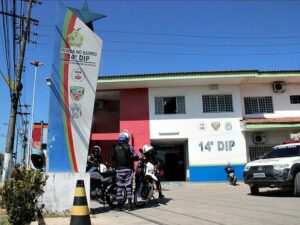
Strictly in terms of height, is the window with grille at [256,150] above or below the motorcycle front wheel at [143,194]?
above

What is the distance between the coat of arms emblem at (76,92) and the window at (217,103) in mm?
15090

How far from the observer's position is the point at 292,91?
2336 centimetres

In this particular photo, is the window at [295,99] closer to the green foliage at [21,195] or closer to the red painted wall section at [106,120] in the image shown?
the red painted wall section at [106,120]

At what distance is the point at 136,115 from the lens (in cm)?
2270

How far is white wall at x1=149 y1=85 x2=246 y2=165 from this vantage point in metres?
22.1

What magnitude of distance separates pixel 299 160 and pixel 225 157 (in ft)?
35.3

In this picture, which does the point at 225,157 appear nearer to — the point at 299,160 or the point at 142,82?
the point at 142,82

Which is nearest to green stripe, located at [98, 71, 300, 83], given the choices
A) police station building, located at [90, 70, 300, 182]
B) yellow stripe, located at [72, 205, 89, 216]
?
police station building, located at [90, 70, 300, 182]

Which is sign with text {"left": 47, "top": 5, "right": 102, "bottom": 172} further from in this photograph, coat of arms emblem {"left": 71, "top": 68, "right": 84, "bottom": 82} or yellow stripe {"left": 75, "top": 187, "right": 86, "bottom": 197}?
yellow stripe {"left": 75, "top": 187, "right": 86, "bottom": 197}

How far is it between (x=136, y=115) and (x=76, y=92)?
14222mm

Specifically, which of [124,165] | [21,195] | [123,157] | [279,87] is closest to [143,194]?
[124,165]

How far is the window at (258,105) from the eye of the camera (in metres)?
23.2

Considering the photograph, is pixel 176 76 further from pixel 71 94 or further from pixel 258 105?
pixel 71 94

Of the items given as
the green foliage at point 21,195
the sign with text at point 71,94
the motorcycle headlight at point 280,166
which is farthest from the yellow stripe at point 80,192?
the motorcycle headlight at point 280,166
